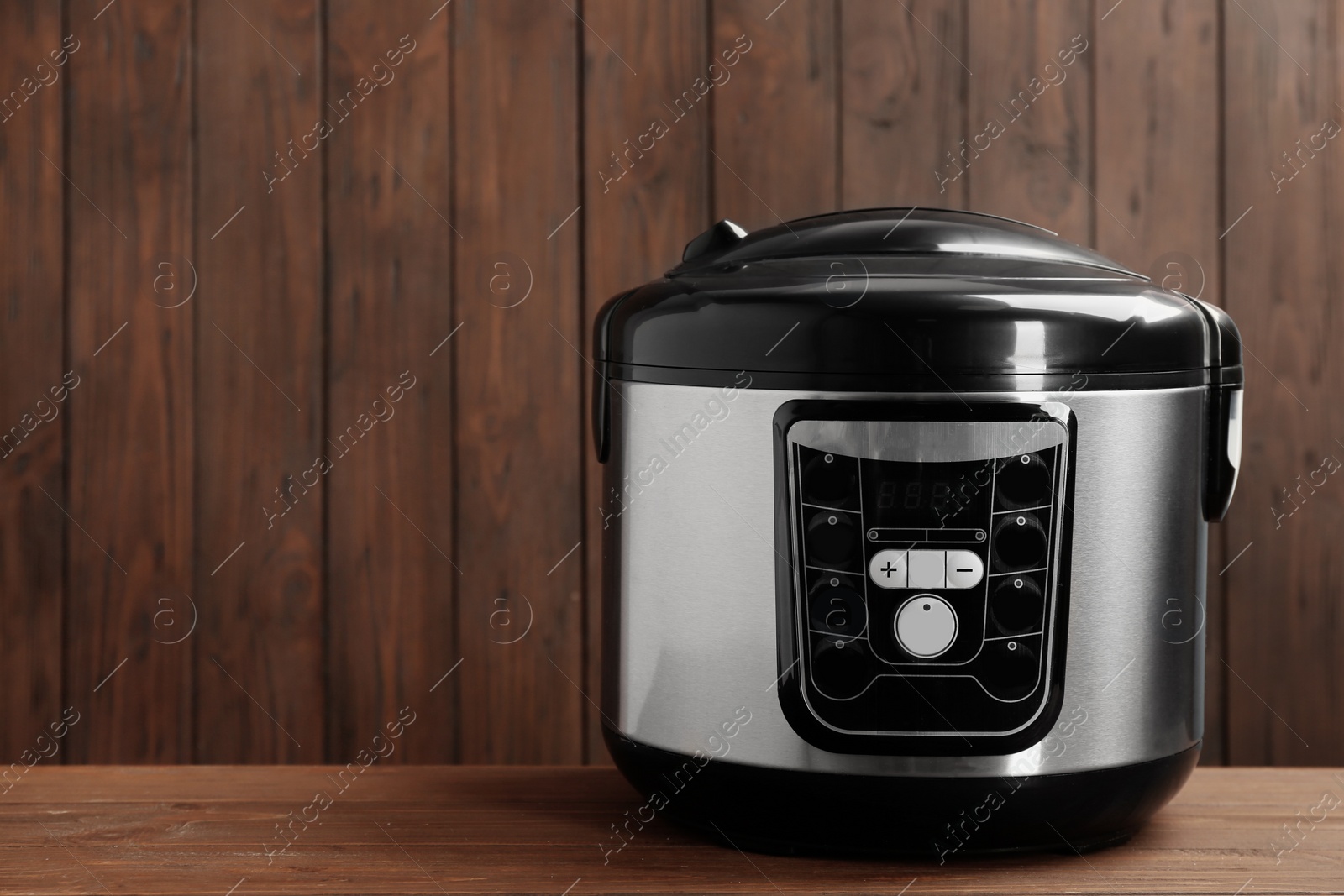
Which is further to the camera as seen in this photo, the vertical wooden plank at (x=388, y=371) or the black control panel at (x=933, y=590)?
the vertical wooden plank at (x=388, y=371)

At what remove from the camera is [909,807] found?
566 mm

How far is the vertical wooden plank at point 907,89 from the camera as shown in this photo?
0.98 m

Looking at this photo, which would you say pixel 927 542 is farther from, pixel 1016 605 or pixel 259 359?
pixel 259 359

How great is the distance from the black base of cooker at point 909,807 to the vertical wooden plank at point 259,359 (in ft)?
1.66

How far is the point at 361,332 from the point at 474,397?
117mm

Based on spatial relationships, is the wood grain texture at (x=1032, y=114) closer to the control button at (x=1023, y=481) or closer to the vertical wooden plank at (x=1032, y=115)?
the vertical wooden plank at (x=1032, y=115)

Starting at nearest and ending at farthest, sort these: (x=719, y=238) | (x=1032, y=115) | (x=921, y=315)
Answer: (x=921, y=315) < (x=719, y=238) < (x=1032, y=115)

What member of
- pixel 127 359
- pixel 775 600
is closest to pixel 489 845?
pixel 775 600

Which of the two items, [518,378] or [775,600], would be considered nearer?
[775,600]

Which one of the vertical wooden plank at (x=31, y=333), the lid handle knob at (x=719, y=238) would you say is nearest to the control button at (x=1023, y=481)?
the lid handle knob at (x=719, y=238)

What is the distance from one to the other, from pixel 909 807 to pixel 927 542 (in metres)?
0.14

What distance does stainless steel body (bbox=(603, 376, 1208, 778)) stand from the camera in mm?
574

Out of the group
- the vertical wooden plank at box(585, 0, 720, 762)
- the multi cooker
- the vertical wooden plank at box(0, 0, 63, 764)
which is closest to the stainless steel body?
the multi cooker

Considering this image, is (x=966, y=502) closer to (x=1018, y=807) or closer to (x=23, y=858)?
(x=1018, y=807)
